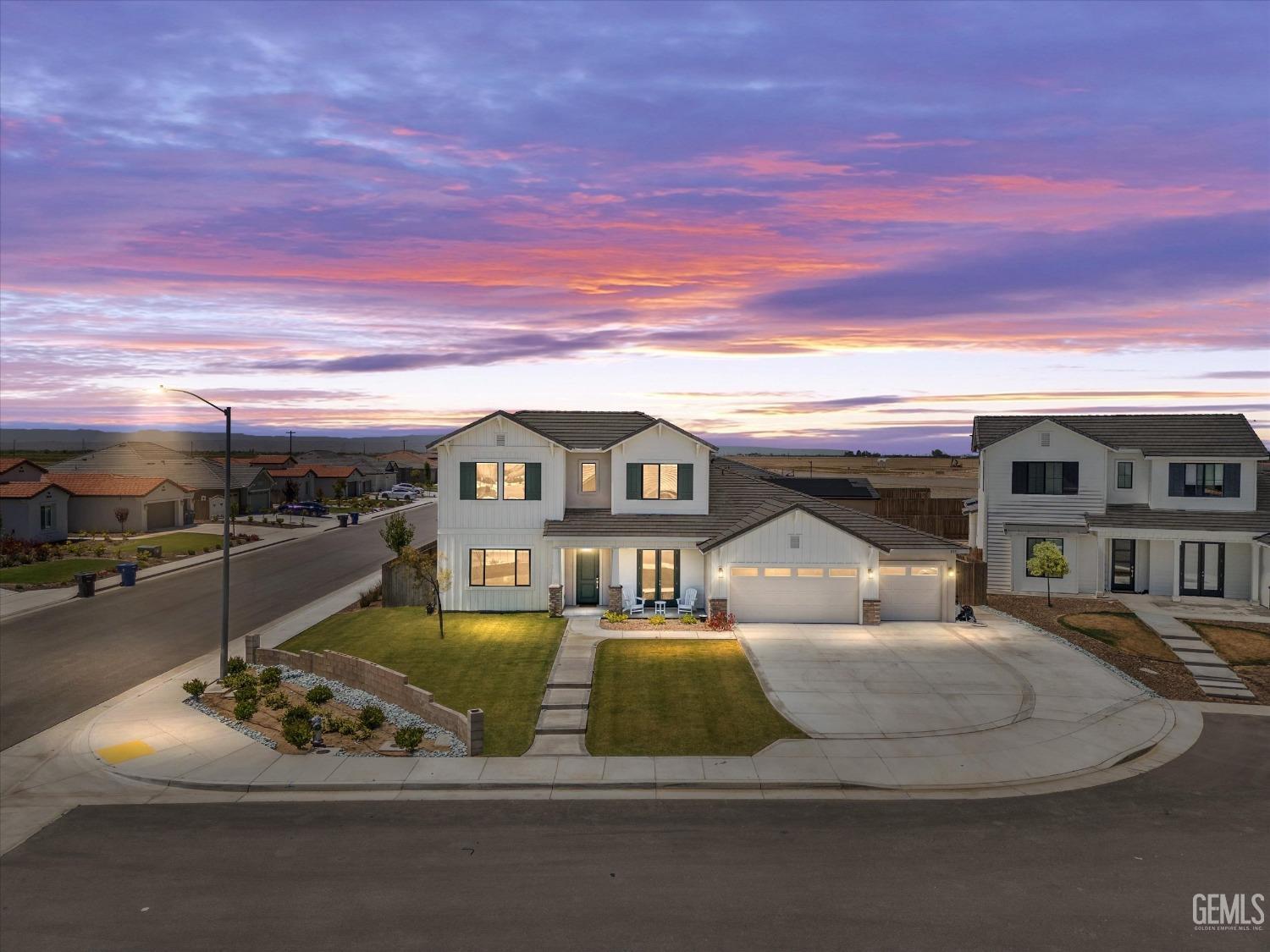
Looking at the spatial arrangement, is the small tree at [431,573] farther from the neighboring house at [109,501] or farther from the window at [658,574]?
the neighboring house at [109,501]

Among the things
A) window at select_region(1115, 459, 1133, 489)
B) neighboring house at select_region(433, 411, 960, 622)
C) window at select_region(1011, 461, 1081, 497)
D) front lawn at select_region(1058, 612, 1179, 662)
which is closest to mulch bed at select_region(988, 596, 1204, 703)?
front lawn at select_region(1058, 612, 1179, 662)

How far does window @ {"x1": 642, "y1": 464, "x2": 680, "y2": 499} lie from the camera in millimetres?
30438

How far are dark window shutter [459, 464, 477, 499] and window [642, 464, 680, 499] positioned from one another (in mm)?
6466

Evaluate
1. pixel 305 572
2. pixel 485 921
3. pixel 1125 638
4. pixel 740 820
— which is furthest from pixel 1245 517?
pixel 305 572

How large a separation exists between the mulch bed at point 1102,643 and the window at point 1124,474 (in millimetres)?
5259

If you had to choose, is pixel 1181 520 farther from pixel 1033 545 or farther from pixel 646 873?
pixel 646 873

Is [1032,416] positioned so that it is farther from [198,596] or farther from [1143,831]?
[198,596]

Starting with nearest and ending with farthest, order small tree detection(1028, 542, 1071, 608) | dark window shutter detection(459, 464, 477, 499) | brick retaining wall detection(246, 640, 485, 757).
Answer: brick retaining wall detection(246, 640, 485, 757) < dark window shutter detection(459, 464, 477, 499) < small tree detection(1028, 542, 1071, 608)

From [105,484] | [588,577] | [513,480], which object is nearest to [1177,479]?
[588,577]

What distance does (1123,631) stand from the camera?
2644 cm

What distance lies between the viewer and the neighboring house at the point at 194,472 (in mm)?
63094

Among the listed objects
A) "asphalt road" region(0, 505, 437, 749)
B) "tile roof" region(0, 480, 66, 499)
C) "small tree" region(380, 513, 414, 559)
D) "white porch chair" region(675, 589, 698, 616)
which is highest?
"tile roof" region(0, 480, 66, 499)

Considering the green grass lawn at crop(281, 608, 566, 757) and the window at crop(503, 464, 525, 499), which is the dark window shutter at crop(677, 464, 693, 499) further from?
the green grass lawn at crop(281, 608, 566, 757)

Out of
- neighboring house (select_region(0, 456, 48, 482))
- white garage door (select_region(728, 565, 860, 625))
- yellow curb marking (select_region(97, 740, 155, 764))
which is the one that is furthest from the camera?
neighboring house (select_region(0, 456, 48, 482))
